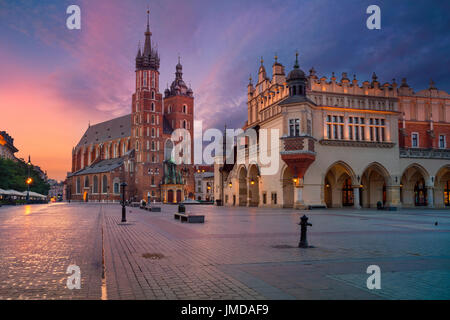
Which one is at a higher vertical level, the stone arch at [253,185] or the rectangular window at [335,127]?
the rectangular window at [335,127]

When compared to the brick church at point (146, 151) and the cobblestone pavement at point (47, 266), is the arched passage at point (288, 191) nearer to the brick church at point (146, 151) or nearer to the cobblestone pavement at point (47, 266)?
the cobblestone pavement at point (47, 266)

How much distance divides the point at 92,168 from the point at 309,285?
389 feet

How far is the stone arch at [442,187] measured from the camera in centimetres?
4500

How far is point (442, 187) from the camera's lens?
4588 cm

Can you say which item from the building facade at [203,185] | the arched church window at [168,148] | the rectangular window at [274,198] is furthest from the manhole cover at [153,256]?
the building facade at [203,185]

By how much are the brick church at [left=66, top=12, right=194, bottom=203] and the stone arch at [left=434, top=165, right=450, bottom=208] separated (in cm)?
5848

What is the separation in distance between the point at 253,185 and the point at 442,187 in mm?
23105

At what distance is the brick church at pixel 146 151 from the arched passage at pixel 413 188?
56074 millimetres

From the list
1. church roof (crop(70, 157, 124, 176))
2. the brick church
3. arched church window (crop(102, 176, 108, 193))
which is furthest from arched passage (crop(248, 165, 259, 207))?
arched church window (crop(102, 176, 108, 193))

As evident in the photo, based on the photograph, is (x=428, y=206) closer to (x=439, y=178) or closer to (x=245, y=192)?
(x=439, y=178)

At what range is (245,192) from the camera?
169ft

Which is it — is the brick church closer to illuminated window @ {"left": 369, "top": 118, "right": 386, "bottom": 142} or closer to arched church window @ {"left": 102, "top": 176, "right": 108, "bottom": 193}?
arched church window @ {"left": 102, "top": 176, "right": 108, "bottom": 193}

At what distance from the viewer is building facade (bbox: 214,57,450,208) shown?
38531 millimetres
